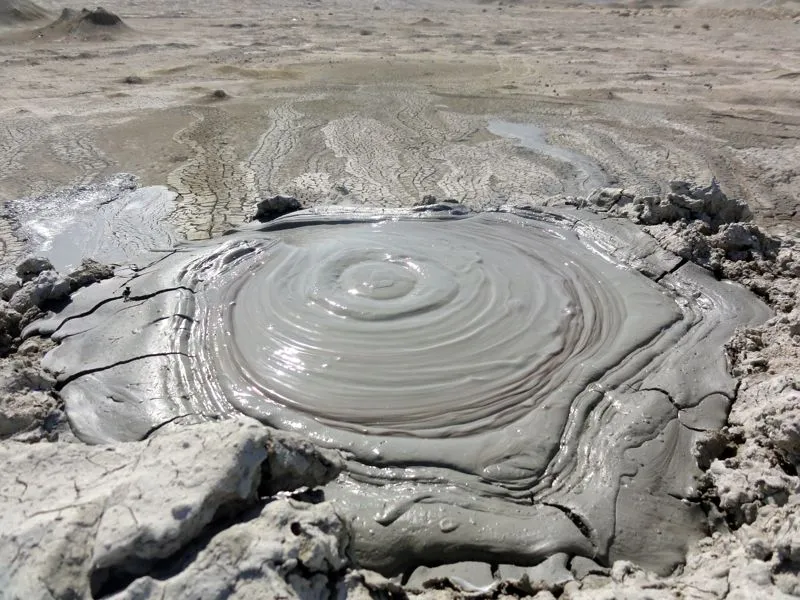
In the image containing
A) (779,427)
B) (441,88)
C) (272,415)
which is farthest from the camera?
(441,88)

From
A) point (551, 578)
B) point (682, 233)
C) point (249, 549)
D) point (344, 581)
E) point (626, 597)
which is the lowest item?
point (551, 578)

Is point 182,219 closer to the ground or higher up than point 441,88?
closer to the ground

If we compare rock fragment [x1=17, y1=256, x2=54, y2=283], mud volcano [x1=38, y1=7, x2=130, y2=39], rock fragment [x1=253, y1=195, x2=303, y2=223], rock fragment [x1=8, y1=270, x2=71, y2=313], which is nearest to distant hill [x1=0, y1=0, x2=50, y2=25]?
mud volcano [x1=38, y1=7, x2=130, y2=39]

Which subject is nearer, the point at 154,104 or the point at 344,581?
the point at 344,581

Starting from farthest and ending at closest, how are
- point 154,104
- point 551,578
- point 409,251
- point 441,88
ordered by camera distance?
1. point 441,88
2. point 154,104
3. point 409,251
4. point 551,578

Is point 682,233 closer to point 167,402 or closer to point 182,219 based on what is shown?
point 167,402

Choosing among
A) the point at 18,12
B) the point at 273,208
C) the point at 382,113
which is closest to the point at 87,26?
the point at 18,12

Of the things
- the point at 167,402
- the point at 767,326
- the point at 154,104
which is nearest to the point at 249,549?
the point at 167,402
